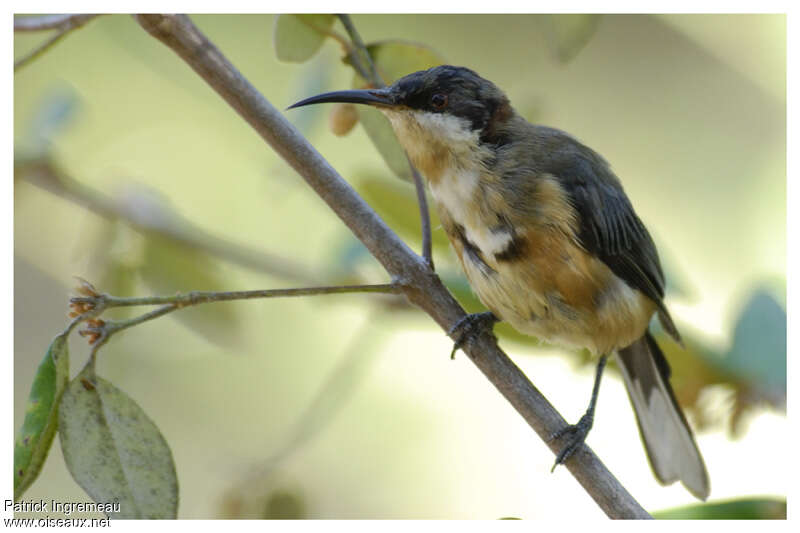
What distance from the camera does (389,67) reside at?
2057 mm

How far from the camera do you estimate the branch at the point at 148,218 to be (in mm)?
2262

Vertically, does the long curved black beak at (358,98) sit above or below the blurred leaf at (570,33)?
above

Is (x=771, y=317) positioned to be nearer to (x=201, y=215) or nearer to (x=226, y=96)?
(x=226, y=96)

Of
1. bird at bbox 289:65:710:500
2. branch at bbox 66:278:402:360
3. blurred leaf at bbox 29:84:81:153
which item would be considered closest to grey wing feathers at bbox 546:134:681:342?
bird at bbox 289:65:710:500

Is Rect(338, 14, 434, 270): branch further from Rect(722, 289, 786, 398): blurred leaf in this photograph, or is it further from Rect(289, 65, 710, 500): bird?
Rect(722, 289, 786, 398): blurred leaf

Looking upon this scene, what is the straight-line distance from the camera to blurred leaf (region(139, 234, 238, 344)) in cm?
234

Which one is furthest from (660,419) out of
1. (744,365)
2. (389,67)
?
(389,67)

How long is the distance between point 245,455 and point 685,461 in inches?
58.4

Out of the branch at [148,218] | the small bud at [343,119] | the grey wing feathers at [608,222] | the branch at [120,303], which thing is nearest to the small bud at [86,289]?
the branch at [120,303]

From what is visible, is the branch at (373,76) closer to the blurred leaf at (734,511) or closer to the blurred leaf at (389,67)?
the blurred leaf at (389,67)

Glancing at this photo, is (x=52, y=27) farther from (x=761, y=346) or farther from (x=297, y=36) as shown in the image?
(x=761, y=346)

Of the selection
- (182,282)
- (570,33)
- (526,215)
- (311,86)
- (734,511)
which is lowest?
(734,511)

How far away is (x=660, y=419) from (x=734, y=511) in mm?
735
